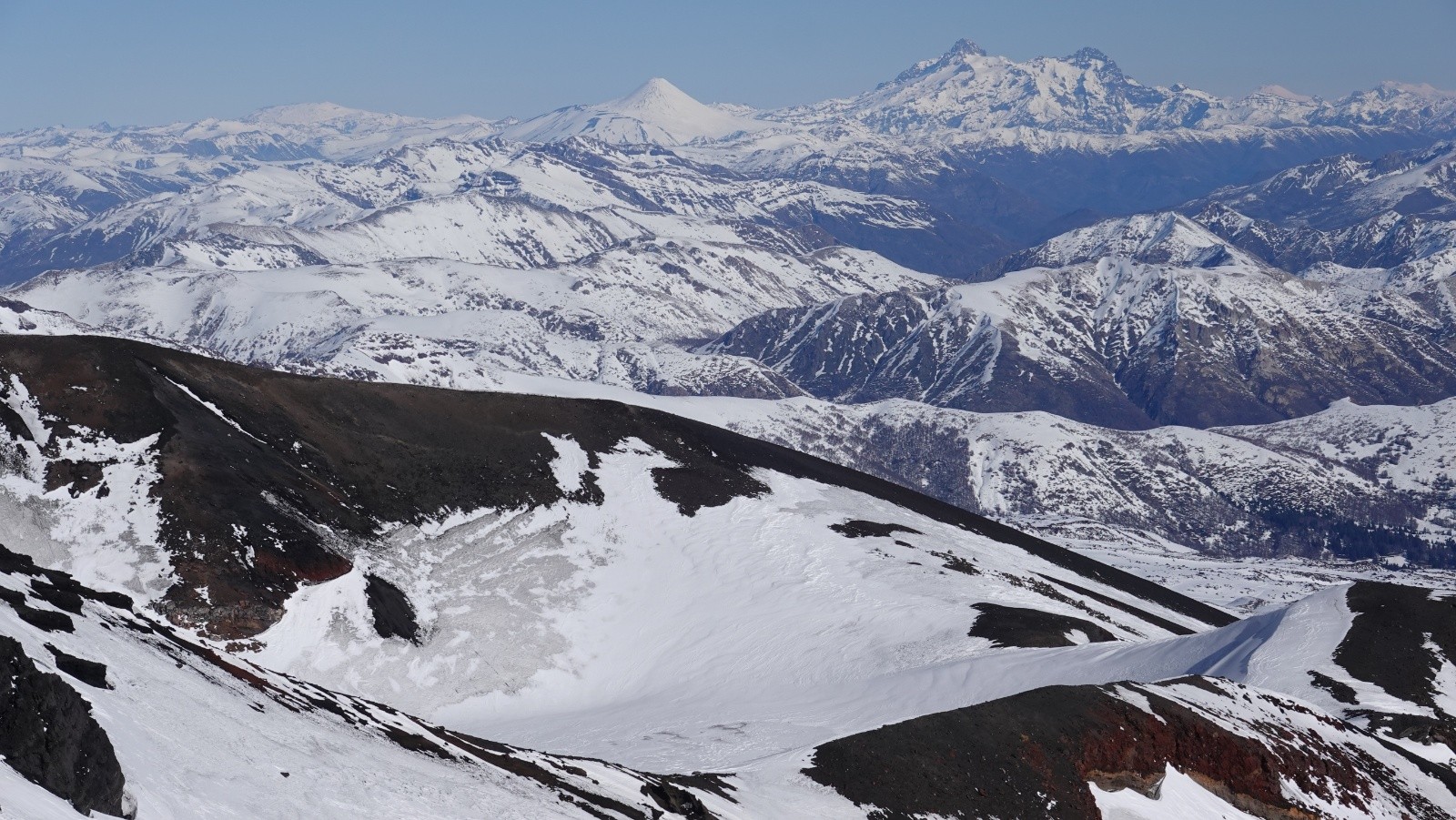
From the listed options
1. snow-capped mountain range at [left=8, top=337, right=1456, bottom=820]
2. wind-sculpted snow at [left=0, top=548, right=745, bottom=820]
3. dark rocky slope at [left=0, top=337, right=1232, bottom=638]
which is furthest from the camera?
dark rocky slope at [left=0, top=337, right=1232, bottom=638]

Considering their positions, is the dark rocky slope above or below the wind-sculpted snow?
above

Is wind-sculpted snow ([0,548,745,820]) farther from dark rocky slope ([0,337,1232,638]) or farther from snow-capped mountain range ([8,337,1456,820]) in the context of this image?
dark rocky slope ([0,337,1232,638])

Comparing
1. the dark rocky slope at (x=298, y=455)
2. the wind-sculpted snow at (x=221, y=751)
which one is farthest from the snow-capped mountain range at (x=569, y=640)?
the dark rocky slope at (x=298, y=455)

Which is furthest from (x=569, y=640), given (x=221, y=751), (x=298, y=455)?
(x=221, y=751)

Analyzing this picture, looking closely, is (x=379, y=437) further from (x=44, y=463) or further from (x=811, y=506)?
(x=811, y=506)

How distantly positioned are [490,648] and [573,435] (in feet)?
122

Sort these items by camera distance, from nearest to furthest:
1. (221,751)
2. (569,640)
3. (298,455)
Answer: (221,751)
(569,640)
(298,455)

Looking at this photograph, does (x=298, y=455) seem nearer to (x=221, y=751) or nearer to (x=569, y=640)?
(x=569, y=640)

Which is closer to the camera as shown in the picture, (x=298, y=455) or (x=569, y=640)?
(x=569, y=640)

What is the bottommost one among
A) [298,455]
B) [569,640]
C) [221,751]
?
[569,640]

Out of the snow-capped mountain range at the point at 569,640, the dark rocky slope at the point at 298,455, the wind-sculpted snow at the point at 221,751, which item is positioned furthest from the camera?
the dark rocky slope at the point at 298,455

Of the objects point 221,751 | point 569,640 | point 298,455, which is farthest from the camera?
point 298,455

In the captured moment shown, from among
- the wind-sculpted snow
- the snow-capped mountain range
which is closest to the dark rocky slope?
the snow-capped mountain range

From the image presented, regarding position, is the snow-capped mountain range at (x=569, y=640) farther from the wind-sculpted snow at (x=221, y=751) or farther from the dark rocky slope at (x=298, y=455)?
the dark rocky slope at (x=298, y=455)
